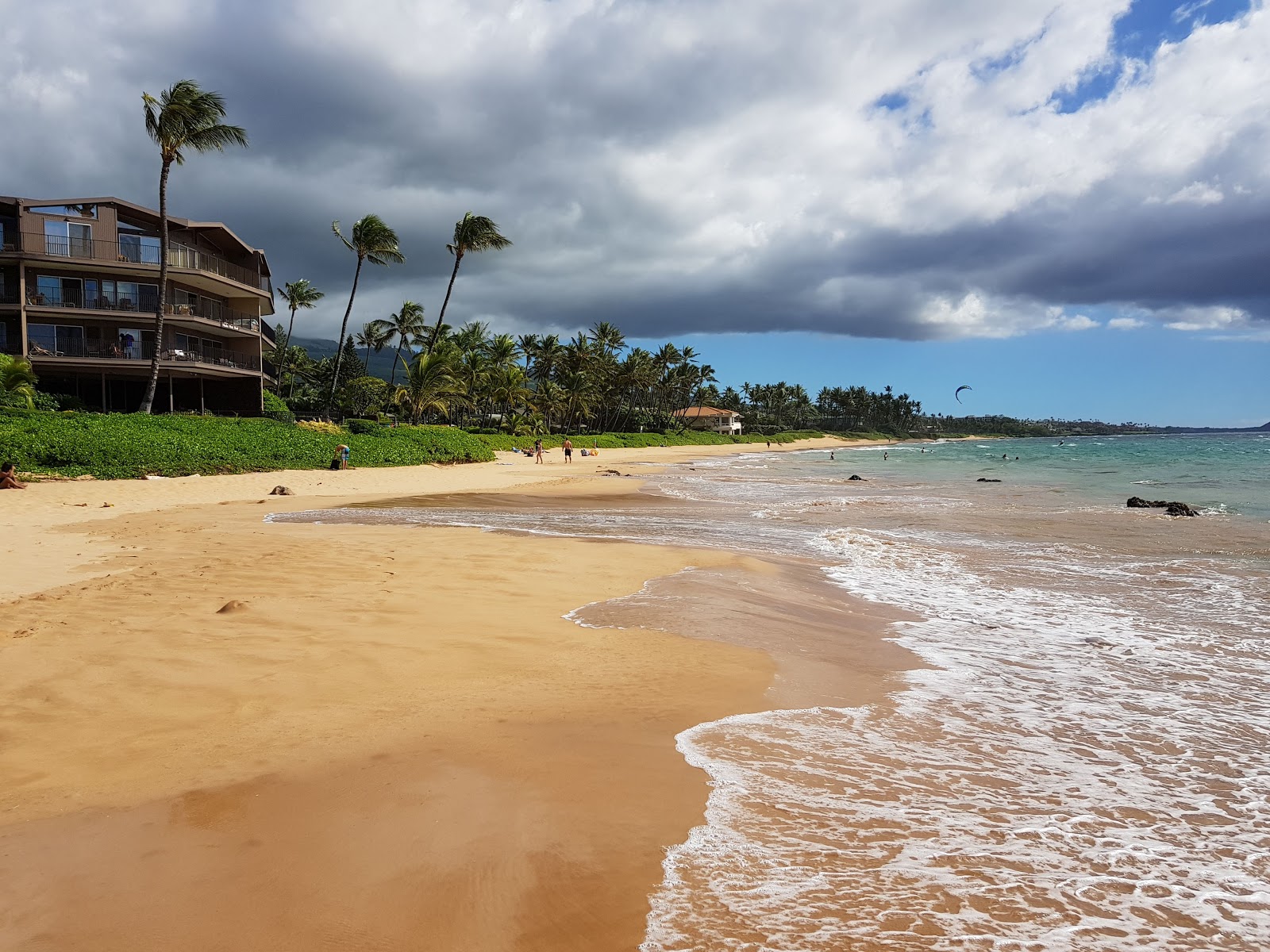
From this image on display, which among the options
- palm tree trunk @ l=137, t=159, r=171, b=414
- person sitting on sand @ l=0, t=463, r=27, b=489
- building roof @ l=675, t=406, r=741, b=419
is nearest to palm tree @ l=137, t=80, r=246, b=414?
palm tree trunk @ l=137, t=159, r=171, b=414

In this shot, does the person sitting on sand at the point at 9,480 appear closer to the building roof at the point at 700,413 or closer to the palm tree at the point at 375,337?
the palm tree at the point at 375,337

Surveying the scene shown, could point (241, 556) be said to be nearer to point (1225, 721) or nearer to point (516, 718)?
point (516, 718)

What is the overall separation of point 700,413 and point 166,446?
97777 mm

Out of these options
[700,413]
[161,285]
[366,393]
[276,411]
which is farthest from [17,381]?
[700,413]

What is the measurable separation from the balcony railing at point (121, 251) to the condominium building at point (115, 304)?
0.14 feet

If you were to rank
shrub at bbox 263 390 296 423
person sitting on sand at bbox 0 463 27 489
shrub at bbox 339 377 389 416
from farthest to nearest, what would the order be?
1. shrub at bbox 339 377 389 416
2. shrub at bbox 263 390 296 423
3. person sitting on sand at bbox 0 463 27 489

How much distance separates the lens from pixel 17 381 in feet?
93.8

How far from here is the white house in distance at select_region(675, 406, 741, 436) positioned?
114300mm

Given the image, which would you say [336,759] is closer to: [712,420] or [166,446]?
[166,446]

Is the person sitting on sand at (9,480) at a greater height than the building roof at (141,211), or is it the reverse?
the building roof at (141,211)

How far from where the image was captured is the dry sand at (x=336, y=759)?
2.64m

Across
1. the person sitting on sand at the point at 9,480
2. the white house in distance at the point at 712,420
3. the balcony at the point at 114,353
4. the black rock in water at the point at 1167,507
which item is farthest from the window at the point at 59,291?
the white house in distance at the point at 712,420

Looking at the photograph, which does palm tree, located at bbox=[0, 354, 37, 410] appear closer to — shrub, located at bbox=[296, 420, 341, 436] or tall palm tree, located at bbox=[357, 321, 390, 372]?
shrub, located at bbox=[296, 420, 341, 436]

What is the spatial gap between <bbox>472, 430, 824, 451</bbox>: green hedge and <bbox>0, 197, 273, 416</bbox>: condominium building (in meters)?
15.9
